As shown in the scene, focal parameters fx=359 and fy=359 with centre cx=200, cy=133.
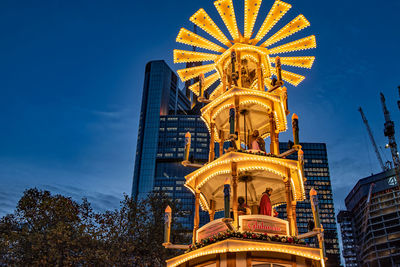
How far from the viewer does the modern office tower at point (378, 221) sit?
135 meters

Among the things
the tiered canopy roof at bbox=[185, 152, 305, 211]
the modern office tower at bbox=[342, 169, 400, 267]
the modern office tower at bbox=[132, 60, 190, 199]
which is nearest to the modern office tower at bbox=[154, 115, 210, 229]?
the modern office tower at bbox=[132, 60, 190, 199]

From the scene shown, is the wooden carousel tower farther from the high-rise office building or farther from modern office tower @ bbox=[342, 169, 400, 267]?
the high-rise office building

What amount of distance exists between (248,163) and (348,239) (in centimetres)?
16741

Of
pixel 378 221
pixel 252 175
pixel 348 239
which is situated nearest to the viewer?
pixel 252 175

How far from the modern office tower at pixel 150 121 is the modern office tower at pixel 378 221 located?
93947 millimetres

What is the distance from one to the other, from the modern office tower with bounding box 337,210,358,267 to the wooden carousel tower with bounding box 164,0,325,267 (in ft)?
516

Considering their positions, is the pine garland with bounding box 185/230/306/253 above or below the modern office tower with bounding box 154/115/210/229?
below

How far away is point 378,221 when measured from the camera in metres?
143

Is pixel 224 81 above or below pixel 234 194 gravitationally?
above

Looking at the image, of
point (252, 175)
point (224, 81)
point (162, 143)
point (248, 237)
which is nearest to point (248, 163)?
point (252, 175)

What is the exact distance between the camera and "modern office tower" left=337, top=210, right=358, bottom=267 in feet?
535

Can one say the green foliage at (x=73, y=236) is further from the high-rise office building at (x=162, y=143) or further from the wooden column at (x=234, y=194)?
the high-rise office building at (x=162, y=143)

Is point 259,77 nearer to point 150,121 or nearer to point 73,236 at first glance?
point 73,236

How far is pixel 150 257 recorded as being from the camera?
120ft
